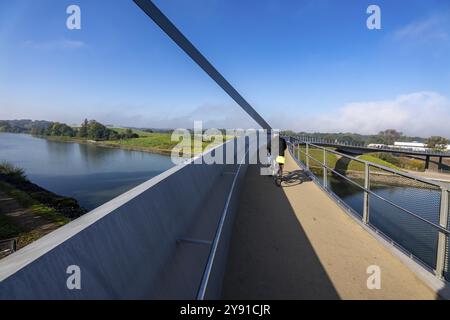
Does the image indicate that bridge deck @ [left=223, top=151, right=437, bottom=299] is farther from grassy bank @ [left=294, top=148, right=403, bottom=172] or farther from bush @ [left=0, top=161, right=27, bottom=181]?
bush @ [left=0, top=161, right=27, bottom=181]

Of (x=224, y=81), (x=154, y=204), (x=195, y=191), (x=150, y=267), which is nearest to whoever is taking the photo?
(x=150, y=267)

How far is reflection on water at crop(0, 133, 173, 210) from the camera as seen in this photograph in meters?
20.5

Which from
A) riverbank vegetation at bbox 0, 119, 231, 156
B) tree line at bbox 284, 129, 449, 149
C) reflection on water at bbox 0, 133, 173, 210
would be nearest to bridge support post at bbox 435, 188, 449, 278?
riverbank vegetation at bbox 0, 119, 231, 156

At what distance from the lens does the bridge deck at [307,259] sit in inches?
123

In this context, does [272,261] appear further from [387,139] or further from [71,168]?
[387,139]

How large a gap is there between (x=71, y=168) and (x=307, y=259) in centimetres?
2704

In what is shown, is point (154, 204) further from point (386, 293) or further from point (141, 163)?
point (141, 163)

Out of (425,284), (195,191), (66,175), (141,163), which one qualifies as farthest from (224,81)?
(141,163)

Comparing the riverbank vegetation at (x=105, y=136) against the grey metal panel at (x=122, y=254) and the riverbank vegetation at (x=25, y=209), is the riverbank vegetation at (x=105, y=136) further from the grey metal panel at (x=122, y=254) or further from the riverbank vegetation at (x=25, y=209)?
the grey metal panel at (x=122, y=254)

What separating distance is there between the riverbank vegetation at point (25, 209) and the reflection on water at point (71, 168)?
121 cm

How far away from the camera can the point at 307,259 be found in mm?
3836

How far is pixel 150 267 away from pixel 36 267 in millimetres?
1273
